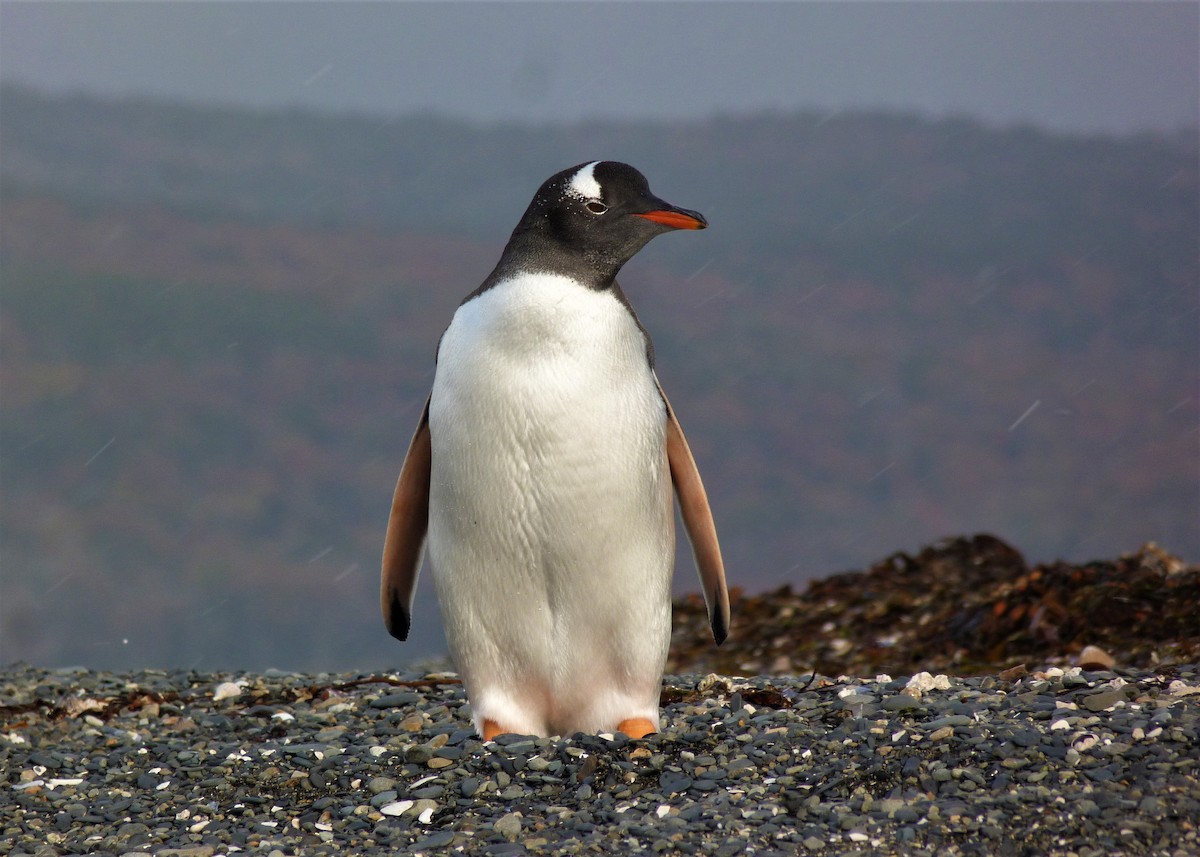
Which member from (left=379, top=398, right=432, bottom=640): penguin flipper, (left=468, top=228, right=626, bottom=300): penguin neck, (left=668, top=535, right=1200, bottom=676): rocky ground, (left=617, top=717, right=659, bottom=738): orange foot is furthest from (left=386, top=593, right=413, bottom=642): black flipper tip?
(left=668, top=535, right=1200, bottom=676): rocky ground

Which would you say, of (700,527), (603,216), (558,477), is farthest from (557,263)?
(700,527)

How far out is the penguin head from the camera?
3879mm

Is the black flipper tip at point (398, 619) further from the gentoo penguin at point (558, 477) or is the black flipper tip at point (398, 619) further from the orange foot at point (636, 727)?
the orange foot at point (636, 727)

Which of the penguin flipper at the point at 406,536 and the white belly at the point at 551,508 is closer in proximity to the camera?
the white belly at the point at 551,508

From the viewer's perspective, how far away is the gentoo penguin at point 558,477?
3834mm

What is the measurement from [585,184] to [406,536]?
1.43 m

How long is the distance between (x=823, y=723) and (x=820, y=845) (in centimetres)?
88

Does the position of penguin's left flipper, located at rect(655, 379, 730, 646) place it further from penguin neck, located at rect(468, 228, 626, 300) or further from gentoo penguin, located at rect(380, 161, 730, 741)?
penguin neck, located at rect(468, 228, 626, 300)

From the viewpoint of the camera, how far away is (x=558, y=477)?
12.7ft

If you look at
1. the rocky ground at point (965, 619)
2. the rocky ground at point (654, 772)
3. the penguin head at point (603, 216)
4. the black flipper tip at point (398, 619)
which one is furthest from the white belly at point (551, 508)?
the rocky ground at point (965, 619)

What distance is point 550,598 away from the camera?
13.1ft

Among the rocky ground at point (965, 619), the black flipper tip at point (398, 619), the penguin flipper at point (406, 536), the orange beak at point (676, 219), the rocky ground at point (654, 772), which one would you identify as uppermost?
the orange beak at point (676, 219)

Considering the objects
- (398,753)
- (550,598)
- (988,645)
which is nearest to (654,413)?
(550,598)

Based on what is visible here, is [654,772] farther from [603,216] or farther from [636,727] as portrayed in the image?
[603,216]
